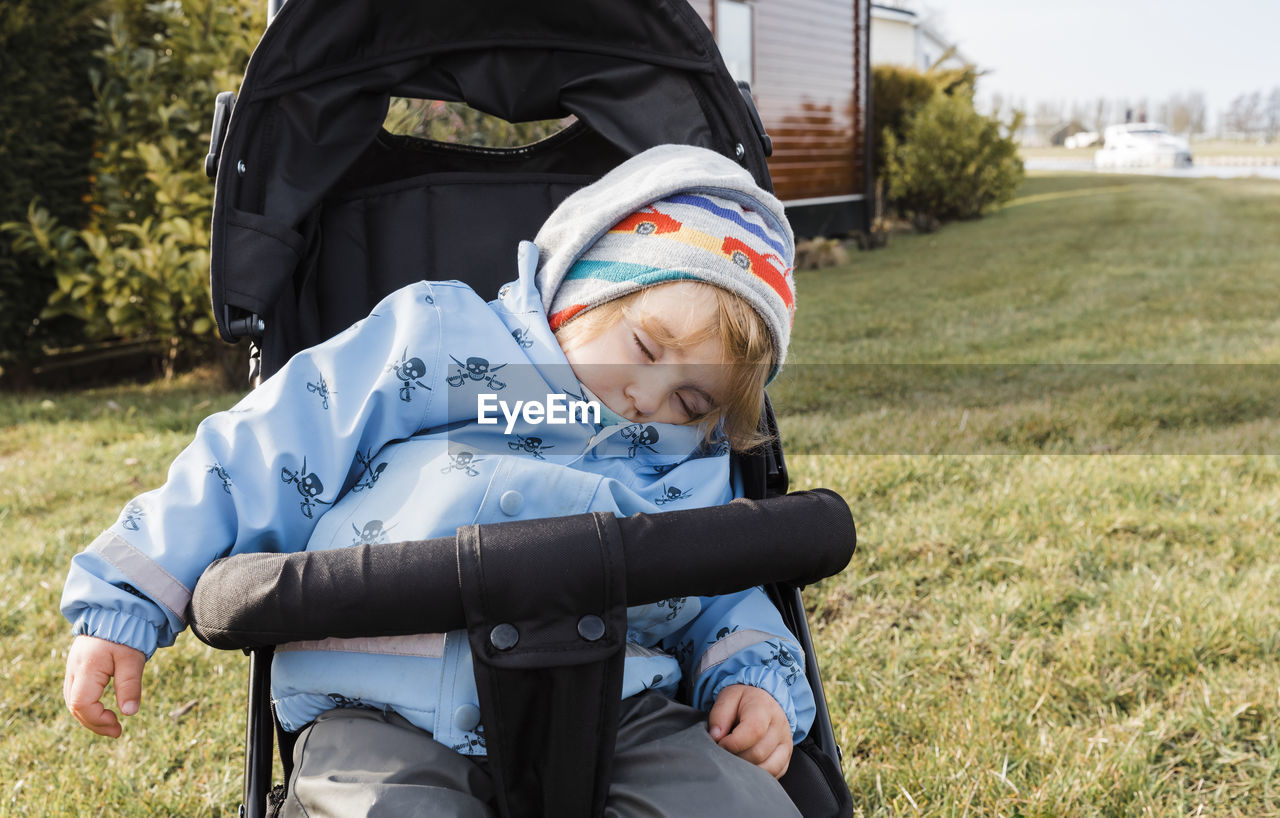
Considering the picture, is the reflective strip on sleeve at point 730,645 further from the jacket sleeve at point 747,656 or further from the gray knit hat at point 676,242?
the gray knit hat at point 676,242

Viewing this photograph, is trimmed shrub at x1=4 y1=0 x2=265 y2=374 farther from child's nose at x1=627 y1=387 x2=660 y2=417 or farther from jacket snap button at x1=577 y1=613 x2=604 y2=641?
jacket snap button at x1=577 y1=613 x2=604 y2=641

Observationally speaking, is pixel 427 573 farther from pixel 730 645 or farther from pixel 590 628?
pixel 730 645

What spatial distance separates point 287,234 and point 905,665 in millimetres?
1683

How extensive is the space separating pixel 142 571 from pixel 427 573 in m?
0.43

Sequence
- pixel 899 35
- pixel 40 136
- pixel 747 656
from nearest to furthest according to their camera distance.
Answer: pixel 747 656, pixel 40 136, pixel 899 35

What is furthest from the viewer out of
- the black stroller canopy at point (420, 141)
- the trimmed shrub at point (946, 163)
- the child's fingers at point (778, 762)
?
Result: the trimmed shrub at point (946, 163)

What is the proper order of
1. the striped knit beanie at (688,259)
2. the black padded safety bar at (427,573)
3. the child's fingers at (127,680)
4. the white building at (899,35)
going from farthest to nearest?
the white building at (899,35)
the striped knit beanie at (688,259)
the child's fingers at (127,680)
the black padded safety bar at (427,573)

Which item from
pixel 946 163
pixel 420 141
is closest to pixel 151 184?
pixel 420 141

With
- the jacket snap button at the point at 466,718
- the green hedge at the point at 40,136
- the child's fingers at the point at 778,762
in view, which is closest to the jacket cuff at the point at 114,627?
the jacket snap button at the point at 466,718

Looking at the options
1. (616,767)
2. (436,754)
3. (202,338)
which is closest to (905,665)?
(616,767)

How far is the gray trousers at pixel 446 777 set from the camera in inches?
48.2

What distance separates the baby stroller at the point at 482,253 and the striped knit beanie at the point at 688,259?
9.1 inches

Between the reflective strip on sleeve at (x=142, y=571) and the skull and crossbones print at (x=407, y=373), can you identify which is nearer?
the reflective strip on sleeve at (x=142, y=571)

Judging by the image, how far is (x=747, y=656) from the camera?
155 cm
